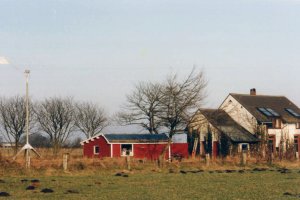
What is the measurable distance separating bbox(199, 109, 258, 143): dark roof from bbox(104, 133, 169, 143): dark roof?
19.6ft

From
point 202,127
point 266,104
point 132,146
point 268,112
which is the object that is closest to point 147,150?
point 132,146

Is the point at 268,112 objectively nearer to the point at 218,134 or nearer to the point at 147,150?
the point at 218,134

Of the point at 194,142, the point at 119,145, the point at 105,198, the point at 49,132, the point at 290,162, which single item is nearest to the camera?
the point at 105,198

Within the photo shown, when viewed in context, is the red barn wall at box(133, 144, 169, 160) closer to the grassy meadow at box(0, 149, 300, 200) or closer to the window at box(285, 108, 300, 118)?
the grassy meadow at box(0, 149, 300, 200)

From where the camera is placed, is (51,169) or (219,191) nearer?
(219,191)

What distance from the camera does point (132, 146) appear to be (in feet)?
172

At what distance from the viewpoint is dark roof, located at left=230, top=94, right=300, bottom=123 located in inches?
2270

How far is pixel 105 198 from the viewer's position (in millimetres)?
16422

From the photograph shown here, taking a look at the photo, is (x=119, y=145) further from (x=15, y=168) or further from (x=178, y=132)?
(x=15, y=168)

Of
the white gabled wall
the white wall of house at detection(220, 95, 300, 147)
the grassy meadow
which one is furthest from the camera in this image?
the white wall of house at detection(220, 95, 300, 147)

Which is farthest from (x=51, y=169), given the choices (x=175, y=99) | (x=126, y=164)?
(x=175, y=99)

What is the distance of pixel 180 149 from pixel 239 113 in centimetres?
993

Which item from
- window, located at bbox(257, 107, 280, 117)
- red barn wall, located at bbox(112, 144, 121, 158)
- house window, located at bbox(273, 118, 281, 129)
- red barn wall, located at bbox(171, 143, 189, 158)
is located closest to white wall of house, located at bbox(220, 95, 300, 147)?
house window, located at bbox(273, 118, 281, 129)

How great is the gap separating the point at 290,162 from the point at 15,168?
80.3ft
